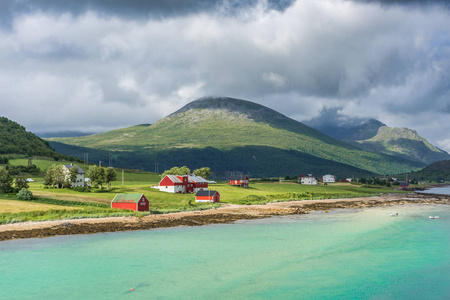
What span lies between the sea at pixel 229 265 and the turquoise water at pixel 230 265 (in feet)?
0.25

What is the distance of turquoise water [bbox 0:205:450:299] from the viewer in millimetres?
27375

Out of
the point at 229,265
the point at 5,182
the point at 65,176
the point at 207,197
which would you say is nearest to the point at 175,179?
the point at 207,197

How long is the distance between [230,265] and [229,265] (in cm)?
9

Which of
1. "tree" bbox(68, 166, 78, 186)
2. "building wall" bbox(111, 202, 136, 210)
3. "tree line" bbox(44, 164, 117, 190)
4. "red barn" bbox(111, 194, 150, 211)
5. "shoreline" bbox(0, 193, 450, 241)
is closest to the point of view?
"shoreline" bbox(0, 193, 450, 241)

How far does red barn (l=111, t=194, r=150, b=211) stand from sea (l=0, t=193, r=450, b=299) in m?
15.7

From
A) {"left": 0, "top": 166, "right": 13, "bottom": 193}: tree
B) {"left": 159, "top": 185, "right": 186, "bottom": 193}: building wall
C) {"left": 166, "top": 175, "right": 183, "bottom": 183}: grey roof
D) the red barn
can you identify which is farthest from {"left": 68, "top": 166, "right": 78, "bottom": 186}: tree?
the red barn

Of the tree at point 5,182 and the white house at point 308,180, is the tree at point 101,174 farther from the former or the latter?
the white house at point 308,180

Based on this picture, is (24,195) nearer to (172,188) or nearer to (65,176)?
(65,176)

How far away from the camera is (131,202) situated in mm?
66062

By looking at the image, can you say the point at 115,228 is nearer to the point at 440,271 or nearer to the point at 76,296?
the point at 76,296

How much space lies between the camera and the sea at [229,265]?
27375 millimetres

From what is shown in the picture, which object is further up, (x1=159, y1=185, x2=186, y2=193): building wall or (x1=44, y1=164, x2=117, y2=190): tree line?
(x1=44, y1=164, x2=117, y2=190): tree line

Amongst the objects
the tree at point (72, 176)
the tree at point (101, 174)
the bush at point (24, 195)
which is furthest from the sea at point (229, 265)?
the tree at point (72, 176)

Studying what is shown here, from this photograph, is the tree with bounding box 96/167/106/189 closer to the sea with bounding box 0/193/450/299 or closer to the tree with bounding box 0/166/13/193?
the tree with bounding box 0/166/13/193
